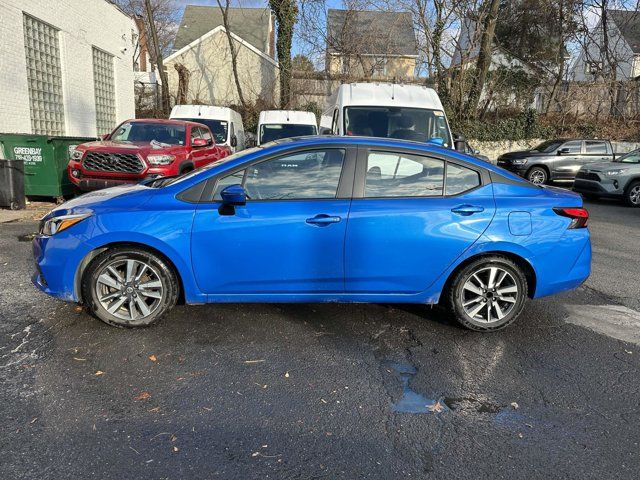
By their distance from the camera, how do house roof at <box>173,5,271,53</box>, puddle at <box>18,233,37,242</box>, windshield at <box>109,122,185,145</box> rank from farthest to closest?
house roof at <box>173,5,271,53</box> → windshield at <box>109,122,185,145</box> → puddle at <box>18,233,37,242</box>

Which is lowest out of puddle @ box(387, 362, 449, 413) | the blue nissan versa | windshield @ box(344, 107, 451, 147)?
puddle @ box(387, 362, 449, 413)

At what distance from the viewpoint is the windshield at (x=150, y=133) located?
33.6ft

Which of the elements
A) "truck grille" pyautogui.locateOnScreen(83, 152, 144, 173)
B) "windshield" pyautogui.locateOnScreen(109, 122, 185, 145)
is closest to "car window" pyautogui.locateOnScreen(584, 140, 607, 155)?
"windshield" pyautogui.locateOnScreen(109, 122, 185, 145)

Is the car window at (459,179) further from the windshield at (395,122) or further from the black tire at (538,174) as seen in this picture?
the black tire at (538,174)

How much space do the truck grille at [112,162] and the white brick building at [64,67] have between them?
431 centimetres

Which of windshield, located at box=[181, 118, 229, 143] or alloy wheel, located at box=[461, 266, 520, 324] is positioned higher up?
windshield, located at box=[181, 118, 229, 143]

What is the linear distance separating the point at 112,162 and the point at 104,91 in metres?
10.1

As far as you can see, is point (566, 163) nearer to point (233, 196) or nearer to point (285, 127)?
point (285, 127)

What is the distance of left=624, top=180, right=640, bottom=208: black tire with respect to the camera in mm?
12859

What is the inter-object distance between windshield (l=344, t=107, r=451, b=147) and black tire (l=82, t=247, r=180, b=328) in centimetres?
584

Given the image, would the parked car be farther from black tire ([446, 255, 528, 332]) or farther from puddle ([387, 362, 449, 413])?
puddle ([387, 362, 449, 413])

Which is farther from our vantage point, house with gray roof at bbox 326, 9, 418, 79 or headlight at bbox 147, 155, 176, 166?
house with gray roof at bbox 326, 9, 418, 79

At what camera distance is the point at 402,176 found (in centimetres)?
416

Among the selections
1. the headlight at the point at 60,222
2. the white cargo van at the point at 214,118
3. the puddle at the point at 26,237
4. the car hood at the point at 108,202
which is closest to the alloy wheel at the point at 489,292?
the car hood at the point at 108,202
